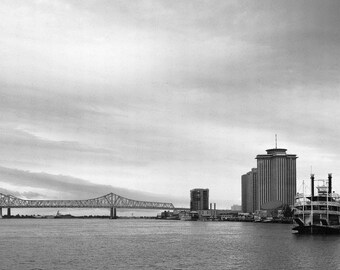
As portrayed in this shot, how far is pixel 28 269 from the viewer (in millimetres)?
62281

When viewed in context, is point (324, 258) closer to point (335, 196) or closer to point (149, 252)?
point (149, 252)

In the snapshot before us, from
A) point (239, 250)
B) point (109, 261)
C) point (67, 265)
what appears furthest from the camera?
point (239, 250)

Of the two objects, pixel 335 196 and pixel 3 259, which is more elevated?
pixel 335 196

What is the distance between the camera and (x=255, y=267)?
66.1 m

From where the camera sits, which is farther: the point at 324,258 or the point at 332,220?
the point at 332,220

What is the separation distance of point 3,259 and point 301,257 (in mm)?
39935

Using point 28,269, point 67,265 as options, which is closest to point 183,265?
point 67,265

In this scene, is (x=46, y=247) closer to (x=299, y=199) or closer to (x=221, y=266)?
(x=221, y=266)

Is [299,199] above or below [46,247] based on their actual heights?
above

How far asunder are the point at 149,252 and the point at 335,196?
65821mm

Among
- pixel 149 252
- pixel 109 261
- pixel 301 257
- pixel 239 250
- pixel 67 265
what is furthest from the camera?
pixel 239 250

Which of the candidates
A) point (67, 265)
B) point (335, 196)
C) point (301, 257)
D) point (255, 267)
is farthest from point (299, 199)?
point (67, 265)

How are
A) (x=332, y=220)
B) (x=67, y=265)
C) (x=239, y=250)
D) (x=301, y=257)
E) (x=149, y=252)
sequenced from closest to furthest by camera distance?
(x=67, y=265), (x=301, y=257), (x=149, y=252), (x=239, y=250), (x=332, y=220)

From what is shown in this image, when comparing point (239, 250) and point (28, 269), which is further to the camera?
point (239, 250)
